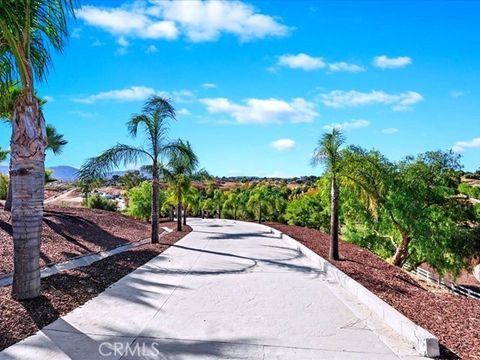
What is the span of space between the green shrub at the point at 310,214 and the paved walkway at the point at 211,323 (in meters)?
27.0

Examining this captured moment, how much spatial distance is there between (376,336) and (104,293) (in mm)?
4616

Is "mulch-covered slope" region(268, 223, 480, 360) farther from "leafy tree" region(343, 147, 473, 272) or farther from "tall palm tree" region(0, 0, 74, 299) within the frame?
"leafy tree" region(343, 147, 473, 272)

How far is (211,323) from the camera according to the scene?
18.9 ft

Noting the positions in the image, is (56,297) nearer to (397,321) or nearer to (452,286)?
(397,321)

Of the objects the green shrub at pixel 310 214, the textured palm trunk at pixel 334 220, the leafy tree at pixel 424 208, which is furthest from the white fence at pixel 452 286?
the green shrub at pixel 310 214

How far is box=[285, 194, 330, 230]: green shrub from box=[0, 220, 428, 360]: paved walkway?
26966 mm

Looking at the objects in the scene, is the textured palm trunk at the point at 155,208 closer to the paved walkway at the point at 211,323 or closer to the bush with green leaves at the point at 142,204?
the paved walkway at the point at 211,323

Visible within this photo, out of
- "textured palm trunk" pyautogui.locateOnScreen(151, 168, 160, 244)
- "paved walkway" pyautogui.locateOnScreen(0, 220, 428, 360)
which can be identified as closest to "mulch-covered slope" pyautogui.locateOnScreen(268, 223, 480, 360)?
"paved walkway" pyautogui.locateOnScreen(0, 220, 428, 360)

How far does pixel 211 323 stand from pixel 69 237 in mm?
9363

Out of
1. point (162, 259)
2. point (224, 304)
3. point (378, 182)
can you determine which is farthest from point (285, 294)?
point (378, 182)

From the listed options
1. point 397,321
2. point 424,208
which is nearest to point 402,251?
point 424,208

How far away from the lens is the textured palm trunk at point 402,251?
21453 mm

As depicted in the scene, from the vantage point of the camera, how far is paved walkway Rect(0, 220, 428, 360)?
15.4ft

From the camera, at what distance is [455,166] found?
21.0m
